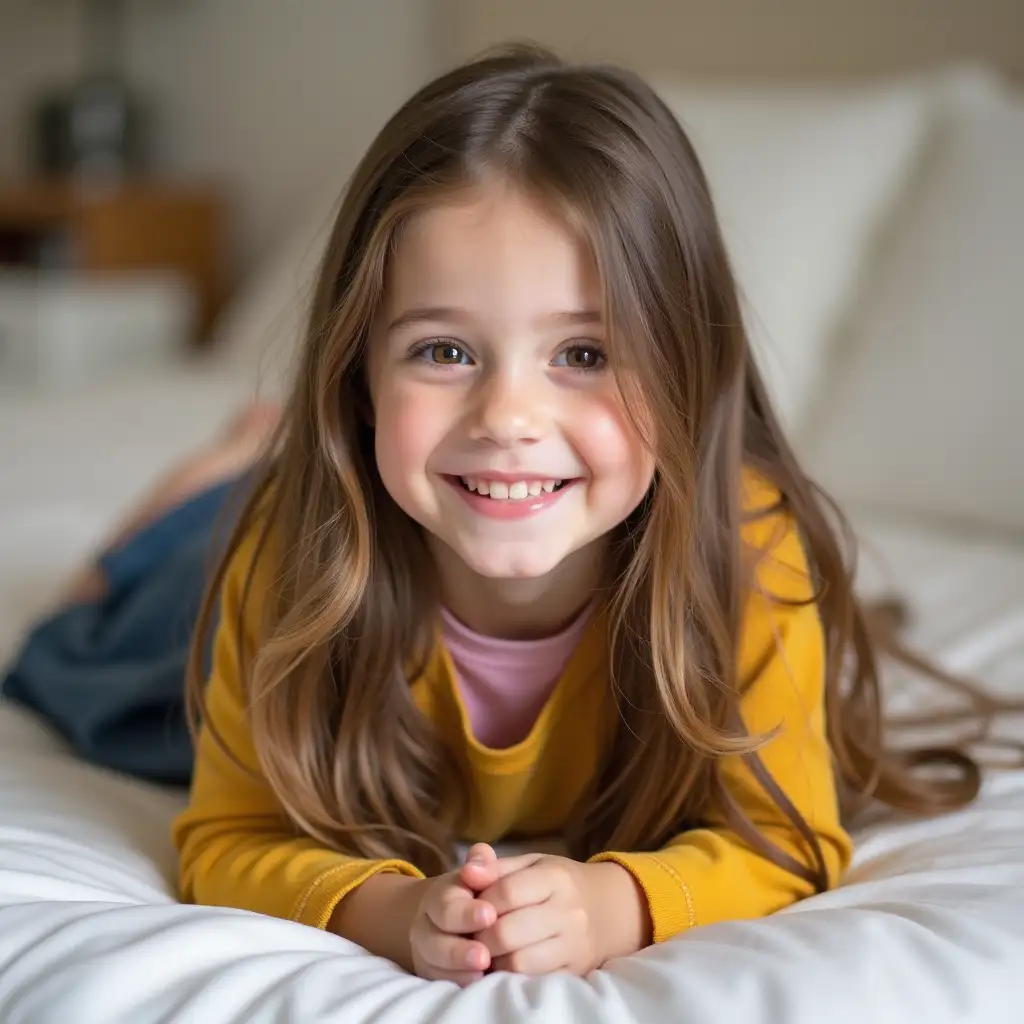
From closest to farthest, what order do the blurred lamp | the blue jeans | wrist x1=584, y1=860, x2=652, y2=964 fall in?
wrist x1=584, y1=860, x2=652, y2=964
the blue jeans
the blurred lamp

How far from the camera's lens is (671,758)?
0.84 meters

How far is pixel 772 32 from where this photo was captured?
2.29 m

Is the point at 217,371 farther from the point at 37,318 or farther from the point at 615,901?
the point at 615,901

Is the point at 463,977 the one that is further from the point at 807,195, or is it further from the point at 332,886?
the point at 807,195

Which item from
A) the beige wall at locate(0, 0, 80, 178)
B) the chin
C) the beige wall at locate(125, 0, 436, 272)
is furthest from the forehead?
the beige wall at locate(0, 0, 80, 178)

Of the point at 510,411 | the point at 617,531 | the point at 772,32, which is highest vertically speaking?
the point at 772,32

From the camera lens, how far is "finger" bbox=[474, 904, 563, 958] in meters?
0.66

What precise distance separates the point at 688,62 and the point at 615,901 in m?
1.98

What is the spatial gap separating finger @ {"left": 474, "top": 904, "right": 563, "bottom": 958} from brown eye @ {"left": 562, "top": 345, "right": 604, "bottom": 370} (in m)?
0.30

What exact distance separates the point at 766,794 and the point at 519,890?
0.20m

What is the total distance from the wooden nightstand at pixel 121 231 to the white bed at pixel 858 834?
124 centimetres

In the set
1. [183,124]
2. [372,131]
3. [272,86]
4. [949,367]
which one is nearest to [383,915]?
[949,367]

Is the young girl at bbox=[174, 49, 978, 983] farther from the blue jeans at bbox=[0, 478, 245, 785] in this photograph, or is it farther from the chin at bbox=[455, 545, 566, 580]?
the blue jeans at bbox=[0, 478, 245, 785]


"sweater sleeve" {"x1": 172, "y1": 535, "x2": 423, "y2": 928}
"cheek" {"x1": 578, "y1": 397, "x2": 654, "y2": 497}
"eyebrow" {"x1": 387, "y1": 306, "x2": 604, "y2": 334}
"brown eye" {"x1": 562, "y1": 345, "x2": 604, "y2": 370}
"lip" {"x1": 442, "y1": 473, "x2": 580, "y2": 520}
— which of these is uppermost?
"eyebrow" {"x1": 387, "y1": 306, "x2": 604, "y2": 334}
